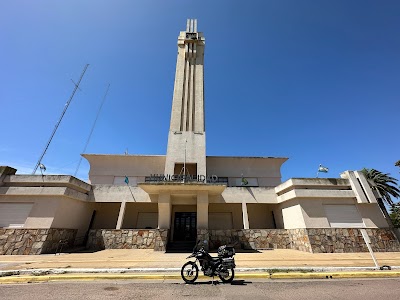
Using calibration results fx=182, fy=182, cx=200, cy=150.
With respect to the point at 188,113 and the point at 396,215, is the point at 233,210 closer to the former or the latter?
the point at 188,113

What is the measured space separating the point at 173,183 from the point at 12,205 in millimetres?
→ 11601

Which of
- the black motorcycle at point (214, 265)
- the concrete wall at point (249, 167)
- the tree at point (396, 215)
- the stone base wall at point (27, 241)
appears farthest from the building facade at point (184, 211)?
the tree at point (396, 215)

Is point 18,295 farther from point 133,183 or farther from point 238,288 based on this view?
point 133,183

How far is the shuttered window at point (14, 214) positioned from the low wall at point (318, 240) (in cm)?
1259

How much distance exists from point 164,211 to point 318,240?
1139 cm

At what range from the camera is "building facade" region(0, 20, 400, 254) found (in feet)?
42.5

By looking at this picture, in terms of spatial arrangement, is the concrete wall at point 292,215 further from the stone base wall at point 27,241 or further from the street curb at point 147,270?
the stone base wall at point 27,241

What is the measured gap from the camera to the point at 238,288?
207 inches

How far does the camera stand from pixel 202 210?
14.6 m

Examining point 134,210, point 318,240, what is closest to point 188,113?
point 134,210

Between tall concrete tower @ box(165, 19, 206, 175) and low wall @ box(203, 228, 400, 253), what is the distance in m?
6.29

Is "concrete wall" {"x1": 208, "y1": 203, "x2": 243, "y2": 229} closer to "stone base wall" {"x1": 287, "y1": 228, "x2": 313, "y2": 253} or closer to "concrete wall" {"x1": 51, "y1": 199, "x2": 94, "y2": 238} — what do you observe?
"stone base wall" {"x1": 287, "y1": 228, "x2": 313, "y2": 253}

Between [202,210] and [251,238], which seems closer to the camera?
[202,210]

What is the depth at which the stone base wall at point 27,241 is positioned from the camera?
39.2ft
